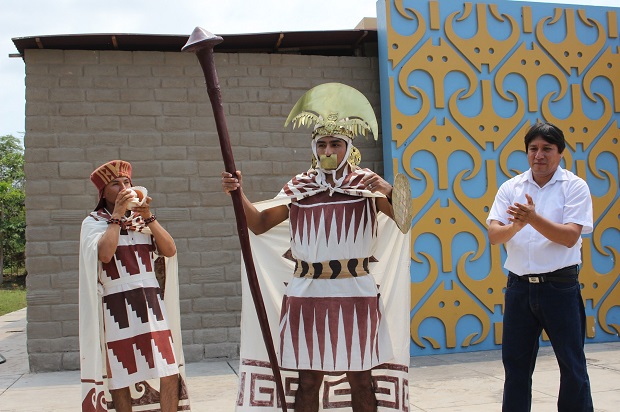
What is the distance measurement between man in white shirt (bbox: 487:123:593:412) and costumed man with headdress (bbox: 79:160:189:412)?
1.98 meters

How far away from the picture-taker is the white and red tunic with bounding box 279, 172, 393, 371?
3664mm

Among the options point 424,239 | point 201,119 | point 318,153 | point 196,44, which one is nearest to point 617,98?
point 424,239

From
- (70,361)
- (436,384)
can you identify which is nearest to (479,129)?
(436,384)

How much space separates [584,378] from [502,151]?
12.7ft

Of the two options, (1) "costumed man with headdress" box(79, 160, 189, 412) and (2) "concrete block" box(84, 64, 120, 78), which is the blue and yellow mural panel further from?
(1) "costumed man with headdress" box(79, 160, 189, 412)

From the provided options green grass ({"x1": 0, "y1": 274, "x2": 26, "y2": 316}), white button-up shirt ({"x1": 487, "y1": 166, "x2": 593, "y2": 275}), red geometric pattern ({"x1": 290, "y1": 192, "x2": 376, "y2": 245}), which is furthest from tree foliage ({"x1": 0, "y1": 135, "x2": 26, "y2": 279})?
white button-up shirt ({"x1": 487, "y1": 166, "x2": 593, "y2": 275})

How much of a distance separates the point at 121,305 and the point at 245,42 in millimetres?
3679

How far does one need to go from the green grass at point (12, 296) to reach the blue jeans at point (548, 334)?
1329cm

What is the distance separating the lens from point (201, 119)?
703 cm

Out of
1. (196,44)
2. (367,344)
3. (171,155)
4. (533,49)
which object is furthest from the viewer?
(533,49)

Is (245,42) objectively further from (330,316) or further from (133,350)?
(330,316)

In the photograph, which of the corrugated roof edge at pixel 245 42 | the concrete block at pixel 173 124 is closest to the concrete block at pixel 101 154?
the concrete block at pixel 173 124

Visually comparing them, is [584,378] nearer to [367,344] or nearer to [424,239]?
[367,344]

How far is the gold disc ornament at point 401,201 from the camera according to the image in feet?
11.8
